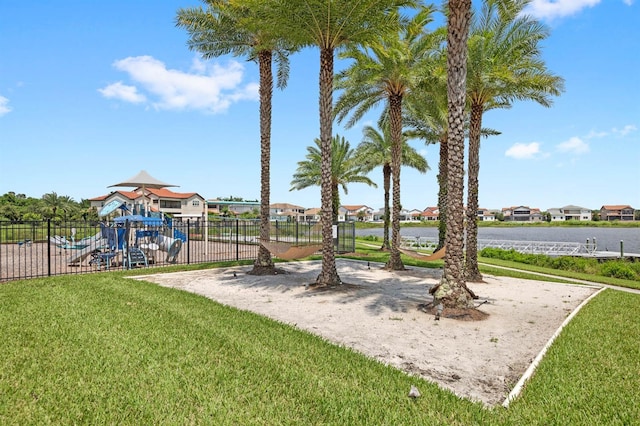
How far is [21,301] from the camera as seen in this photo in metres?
7.70

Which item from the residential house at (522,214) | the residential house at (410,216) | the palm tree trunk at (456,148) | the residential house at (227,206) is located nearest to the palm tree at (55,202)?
the residential house at (227,206)

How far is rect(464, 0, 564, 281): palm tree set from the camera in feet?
39.0

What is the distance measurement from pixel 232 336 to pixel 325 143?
6.41 metres

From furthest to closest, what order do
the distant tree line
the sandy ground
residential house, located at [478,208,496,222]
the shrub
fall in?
residential house, located at [478,208,496,222], the distant tree line, the shrub, the sandy ground

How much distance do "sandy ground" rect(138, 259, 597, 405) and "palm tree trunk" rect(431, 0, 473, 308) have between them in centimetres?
79

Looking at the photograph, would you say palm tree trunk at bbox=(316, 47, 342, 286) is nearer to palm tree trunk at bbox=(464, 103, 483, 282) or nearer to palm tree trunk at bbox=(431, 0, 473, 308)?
palm tree trunk at bbox=(431, 0, 473, 308)

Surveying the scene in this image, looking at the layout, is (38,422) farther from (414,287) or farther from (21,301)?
(414,287)

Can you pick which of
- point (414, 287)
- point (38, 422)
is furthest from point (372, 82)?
point (38, 422)

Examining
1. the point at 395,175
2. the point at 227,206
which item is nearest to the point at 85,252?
the point at 395,175

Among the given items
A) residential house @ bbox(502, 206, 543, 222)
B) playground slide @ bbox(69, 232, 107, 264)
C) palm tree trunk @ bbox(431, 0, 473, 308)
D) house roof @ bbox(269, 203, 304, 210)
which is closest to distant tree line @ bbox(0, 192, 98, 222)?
playground slide @ bbox(69, 232, 107, 264)

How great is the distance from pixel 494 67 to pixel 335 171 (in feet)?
62.7

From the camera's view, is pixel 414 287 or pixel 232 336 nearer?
pixel 232 336

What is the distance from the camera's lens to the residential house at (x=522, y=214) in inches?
5246

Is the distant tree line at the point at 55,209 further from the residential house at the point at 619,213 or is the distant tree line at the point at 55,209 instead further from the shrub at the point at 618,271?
the residential house at the point at 619,213
